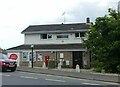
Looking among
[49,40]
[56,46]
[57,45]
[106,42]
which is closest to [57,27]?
[49,40]

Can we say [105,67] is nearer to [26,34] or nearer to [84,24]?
[84,24]

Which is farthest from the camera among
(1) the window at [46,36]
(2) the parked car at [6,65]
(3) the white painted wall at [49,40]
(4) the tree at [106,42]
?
(1) the window at [46,36]

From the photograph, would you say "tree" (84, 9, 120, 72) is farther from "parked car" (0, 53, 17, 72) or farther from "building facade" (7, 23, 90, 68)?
"building facade" (7, 23, 90, 68)

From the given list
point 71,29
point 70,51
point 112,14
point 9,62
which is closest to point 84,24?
point 71,29

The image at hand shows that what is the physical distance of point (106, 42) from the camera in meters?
29.2

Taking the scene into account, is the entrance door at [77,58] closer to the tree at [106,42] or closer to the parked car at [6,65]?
the tree at [106,42]

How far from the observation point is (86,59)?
4441cm

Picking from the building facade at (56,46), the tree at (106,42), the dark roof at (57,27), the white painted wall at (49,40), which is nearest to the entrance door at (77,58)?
the building facade at (56,46)

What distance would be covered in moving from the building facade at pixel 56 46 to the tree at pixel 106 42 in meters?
12.6

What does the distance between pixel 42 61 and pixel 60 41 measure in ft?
12.8

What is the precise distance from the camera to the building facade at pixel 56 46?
44.7 m

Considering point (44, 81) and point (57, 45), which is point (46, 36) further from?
point (44, 81)

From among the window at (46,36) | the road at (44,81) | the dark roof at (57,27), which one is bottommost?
the road at (44,81)

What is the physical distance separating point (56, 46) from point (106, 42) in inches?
698
